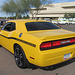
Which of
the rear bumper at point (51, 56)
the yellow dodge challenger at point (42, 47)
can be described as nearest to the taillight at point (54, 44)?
the yellow dodge challenger at point (42, 47)

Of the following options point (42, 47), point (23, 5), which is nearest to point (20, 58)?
point (42, 47)

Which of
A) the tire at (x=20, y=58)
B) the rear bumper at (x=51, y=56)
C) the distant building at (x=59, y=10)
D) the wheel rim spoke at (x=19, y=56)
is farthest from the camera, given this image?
the distant building at (x=59, y=10)

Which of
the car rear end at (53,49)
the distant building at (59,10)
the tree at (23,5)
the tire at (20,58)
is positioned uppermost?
the distant building at (59,10)

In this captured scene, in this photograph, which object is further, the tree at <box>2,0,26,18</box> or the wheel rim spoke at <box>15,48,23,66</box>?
the tree at <box>2,0,26,18</box>

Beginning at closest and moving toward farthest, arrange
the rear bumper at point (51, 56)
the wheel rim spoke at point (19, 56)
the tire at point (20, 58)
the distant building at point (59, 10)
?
the rear bumper at point (51, 56), the tire at point (20, 58), the wheel rim spoke at point (19, 56), the distant building at point (59, 10)

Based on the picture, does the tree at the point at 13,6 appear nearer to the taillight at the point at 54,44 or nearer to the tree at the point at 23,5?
the tree at the point at 23,5

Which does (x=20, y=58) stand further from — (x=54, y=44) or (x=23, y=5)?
(x=23, y=5)

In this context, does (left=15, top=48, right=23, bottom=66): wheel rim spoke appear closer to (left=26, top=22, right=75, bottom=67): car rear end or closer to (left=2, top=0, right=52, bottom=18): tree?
(left=26, top=22, right=75, bottom=67): car rear end

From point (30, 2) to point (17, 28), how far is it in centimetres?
2400

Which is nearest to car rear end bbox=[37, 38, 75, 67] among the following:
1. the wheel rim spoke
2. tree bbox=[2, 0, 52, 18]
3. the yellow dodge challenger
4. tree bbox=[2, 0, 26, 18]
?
the yellow dodge challenger

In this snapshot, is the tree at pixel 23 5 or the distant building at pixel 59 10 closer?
the tree at pixel 23 5

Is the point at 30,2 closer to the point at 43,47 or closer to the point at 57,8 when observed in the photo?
the point at 43,47

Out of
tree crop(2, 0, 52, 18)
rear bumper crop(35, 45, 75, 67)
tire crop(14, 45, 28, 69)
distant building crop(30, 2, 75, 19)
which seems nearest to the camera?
rear bumper crop(35, 45, 75, 67)

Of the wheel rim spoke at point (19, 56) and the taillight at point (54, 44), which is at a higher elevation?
the taillight at point (54, 44)
